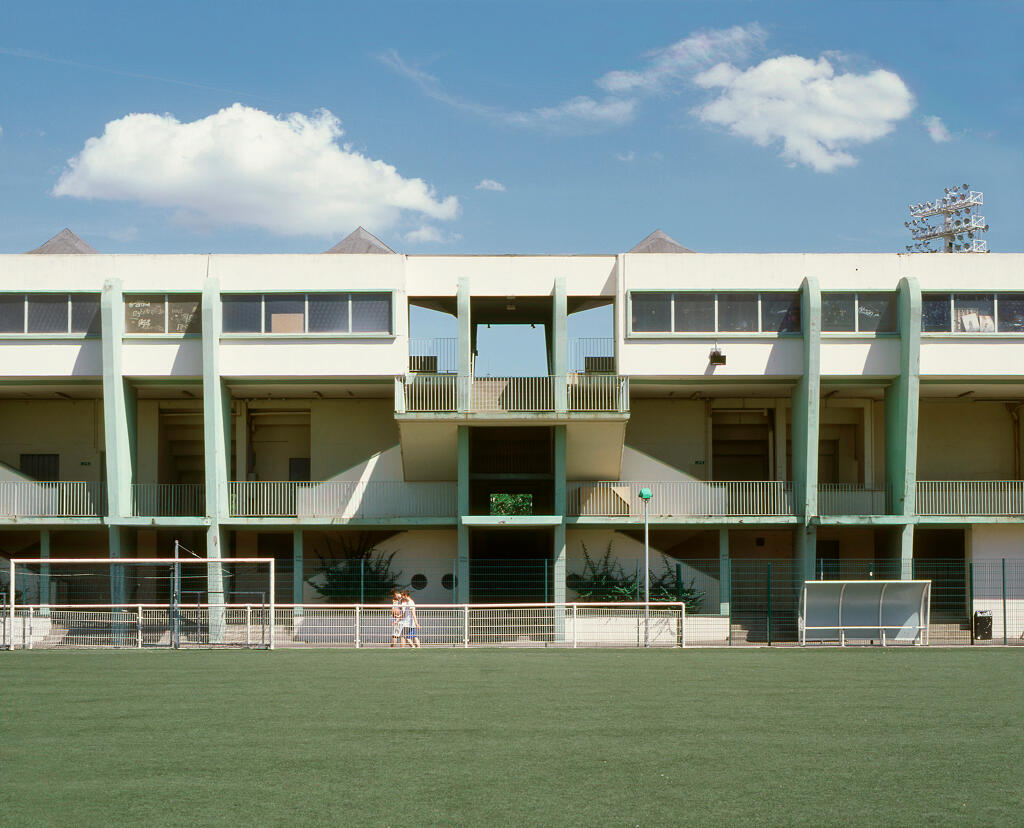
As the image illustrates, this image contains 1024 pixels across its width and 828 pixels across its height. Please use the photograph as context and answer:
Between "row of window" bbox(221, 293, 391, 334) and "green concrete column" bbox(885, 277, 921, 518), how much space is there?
13.5m

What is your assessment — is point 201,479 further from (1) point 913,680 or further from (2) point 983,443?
(1) point 913,680

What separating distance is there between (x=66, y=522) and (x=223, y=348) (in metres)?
6.29

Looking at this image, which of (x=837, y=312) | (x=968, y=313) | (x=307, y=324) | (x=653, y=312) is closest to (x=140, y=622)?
(x=307, y=324)

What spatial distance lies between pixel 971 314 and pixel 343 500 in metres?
17.5

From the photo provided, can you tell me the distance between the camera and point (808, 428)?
31.0 meters

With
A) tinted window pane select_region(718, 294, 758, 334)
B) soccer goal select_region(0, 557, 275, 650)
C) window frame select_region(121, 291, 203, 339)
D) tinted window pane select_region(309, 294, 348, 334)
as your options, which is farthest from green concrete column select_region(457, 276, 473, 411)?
soccer goal select_region(0, 557, 275, 650)

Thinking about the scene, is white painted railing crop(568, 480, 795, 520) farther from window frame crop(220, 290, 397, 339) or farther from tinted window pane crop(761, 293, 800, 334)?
window frame crop(220, 290, 397, 339)

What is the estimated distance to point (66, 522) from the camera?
102 ft

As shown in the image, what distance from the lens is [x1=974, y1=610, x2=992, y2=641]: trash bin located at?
27.0 metres

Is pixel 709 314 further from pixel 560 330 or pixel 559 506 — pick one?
pixel 559 506

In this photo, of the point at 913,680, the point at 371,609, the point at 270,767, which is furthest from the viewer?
the point at 371,609

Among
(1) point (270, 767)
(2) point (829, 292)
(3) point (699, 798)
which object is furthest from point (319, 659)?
(2) point (829, 292)

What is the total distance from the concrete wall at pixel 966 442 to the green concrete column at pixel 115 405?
925 inches

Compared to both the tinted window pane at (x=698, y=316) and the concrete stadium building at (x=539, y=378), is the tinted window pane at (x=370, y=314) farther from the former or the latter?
the tinted window pane at (x=698, y=316)
